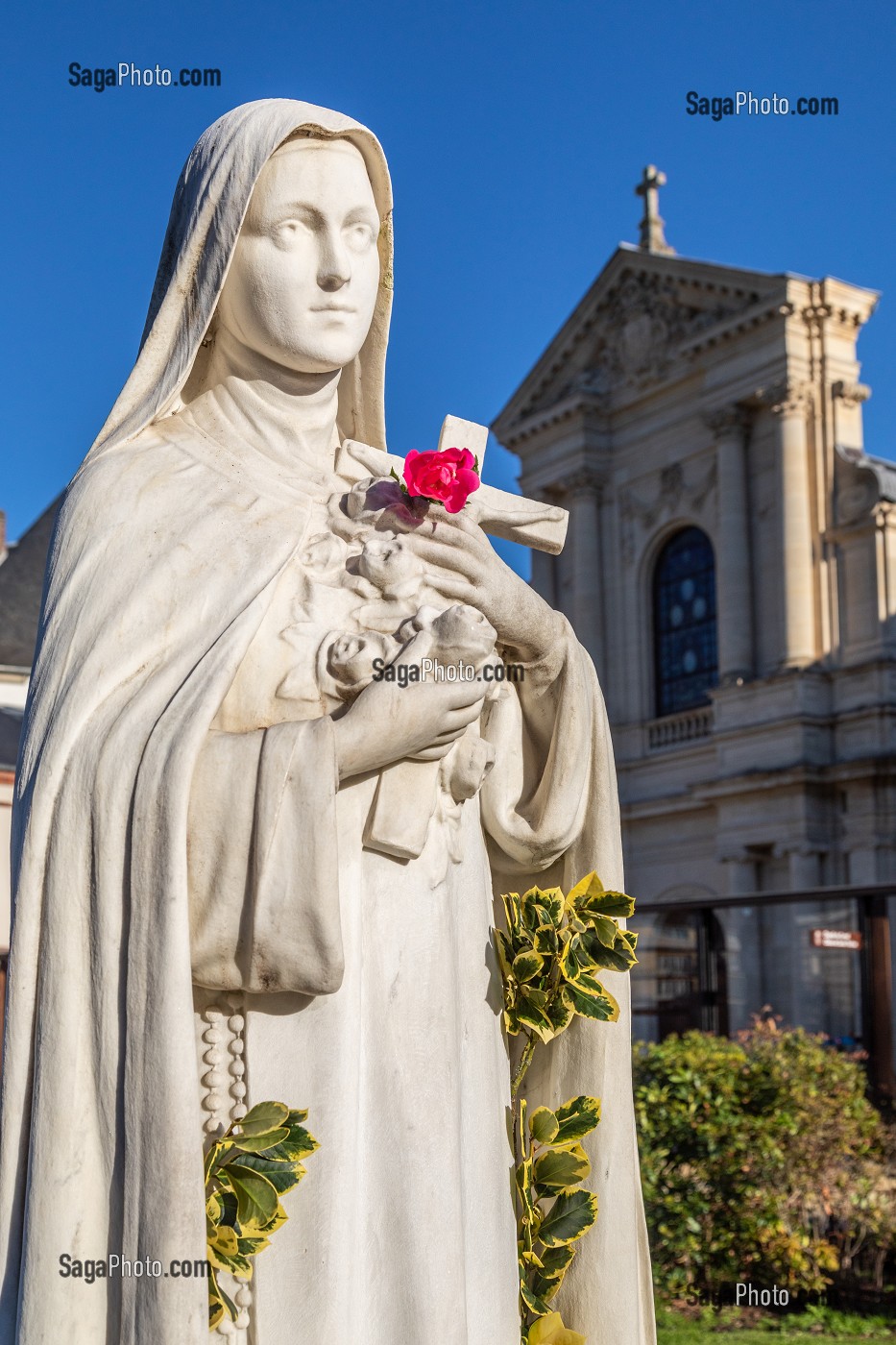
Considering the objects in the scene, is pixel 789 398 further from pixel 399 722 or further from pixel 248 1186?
pixel 248 1186

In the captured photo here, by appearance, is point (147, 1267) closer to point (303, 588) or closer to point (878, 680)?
point (303, 588)

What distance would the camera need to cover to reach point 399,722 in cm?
221

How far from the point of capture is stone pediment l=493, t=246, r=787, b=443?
31953mm

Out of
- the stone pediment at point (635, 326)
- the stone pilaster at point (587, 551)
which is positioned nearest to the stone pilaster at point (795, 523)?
the stone pediment at point (635, 326)

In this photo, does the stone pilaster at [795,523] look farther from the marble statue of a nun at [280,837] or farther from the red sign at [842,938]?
A: the marble statue of a nun at [280,837]

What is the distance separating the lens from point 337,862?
2.15 m

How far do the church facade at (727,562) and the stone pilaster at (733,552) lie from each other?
4 cm

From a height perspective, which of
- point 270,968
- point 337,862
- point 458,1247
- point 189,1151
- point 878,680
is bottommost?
point 458,1247

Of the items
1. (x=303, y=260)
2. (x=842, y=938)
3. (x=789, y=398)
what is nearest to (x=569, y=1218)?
(x=303, y=260)

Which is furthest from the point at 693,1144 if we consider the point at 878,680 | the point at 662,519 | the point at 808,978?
the point at 662,519

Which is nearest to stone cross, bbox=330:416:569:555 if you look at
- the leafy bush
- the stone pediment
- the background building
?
the leafy bush

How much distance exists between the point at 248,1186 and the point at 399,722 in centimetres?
65

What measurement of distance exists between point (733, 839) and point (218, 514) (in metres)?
28.0

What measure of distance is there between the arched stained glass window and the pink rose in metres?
30.2
